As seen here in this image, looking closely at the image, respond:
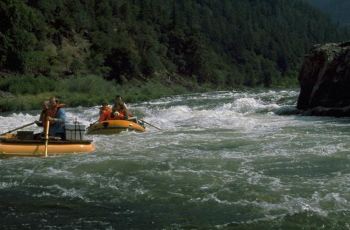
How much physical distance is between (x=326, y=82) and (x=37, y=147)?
49.0ft

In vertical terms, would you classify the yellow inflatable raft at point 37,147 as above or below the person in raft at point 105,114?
below

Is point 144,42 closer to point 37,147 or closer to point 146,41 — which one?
point 146,41

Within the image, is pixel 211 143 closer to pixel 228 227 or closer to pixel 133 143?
pixel 133 143

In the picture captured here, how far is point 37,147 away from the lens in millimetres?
13922

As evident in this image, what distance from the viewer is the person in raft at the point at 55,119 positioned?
15.0m

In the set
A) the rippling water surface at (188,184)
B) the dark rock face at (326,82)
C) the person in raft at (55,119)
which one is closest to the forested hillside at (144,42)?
the dark rock face at (326,82)

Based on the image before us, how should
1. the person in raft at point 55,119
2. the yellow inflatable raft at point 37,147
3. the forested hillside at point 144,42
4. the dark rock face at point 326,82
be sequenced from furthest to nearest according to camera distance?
the forested hillside at point 144,42
the dark rock face at point 326,82
the person in raft at point 55,119
the yellow inflatable raft at point 37,147

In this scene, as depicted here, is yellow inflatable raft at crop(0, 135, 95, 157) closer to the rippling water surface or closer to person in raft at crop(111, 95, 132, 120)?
the rippling water surface

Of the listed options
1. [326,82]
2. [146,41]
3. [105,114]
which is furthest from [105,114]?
[146,41]

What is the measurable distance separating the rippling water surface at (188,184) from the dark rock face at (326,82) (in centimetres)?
651

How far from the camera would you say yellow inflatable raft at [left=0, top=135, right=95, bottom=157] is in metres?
13.8

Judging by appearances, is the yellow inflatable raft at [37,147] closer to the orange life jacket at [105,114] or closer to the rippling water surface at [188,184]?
the rippling water surface at [188,184]

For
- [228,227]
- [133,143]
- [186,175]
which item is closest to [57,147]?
[133,143]

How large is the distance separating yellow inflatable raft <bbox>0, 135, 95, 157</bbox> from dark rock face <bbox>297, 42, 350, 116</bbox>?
1256 centimetres
